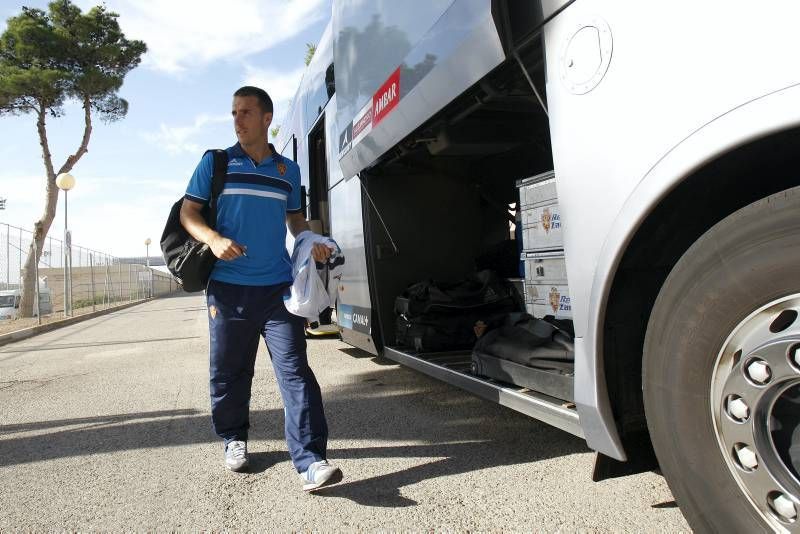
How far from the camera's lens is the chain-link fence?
666 inches

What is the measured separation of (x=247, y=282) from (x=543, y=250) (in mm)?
1801

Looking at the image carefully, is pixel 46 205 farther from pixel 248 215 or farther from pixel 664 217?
pixel 664 217

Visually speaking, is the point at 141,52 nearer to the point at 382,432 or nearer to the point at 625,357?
the point at 382,432

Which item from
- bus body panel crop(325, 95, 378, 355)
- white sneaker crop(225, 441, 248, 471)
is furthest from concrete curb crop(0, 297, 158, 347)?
white sneaker crop(225, 441, 248, 471)

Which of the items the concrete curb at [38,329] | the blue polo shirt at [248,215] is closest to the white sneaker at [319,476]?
the blue polo shirt at [248,215]

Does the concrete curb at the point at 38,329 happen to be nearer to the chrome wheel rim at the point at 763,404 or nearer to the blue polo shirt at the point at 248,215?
the blue polo shirt at the point at 248,215

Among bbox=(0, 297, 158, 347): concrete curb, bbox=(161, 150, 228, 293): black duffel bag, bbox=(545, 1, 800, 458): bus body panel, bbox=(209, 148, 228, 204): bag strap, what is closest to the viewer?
bbox=(545, 1, 800, 458): bus body panel

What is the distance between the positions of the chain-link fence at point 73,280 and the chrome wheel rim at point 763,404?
16.7 meters

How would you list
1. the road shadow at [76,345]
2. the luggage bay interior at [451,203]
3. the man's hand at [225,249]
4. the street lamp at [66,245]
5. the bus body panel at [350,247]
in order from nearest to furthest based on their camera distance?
the man's hand at [225,249], the luggage bay interior at [451,203], the bus body panel at [350,247], the road shadow at [76,345], the street lamp at [66,245]

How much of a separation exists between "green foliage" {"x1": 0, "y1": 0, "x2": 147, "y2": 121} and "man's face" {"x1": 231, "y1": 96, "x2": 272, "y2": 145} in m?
22.5

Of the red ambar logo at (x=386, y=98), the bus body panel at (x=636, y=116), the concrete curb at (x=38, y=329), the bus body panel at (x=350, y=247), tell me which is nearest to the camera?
the bus body panel at (x=636, y=116)

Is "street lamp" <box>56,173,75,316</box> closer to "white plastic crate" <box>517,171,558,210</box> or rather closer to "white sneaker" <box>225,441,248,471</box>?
"white sneaker" <box>225,441,248,471</box>

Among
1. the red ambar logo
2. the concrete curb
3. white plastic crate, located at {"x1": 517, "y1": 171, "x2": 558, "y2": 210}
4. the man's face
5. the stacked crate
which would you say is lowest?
the concrete curb

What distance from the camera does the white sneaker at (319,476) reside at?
264 centimetres
